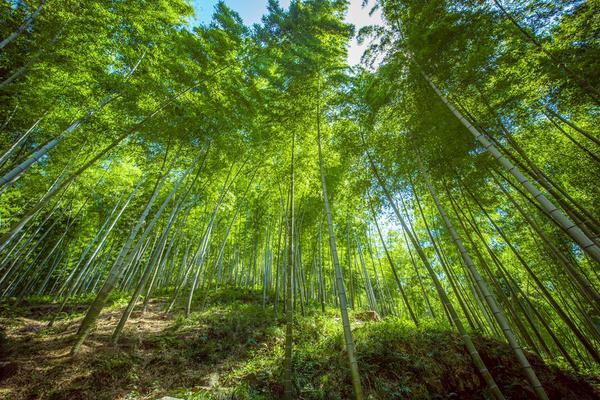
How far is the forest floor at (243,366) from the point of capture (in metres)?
3.34

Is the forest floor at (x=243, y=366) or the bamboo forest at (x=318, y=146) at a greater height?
the bamboo forest at (x=318, y=146)

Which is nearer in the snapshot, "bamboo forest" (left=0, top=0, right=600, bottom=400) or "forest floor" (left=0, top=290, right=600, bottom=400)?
"forest floor" (left=0, top=290, right=600, bottom=400)

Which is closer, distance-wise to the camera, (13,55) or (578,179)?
(13,55)

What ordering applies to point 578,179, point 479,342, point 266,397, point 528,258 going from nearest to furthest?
point 266,397
point 479,342
point 578,179
point 528,258

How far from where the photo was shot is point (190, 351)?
4723 mm

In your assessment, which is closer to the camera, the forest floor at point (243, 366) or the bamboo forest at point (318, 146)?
the forest floor at point (243, 366)

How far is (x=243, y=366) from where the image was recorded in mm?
4387

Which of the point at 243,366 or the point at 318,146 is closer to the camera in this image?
the point at 243,366

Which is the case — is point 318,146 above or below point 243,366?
above

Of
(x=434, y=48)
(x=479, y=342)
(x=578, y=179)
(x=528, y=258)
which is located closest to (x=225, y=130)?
(x=434, y=48)

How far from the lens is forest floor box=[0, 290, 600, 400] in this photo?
3.34m

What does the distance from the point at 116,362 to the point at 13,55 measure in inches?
242

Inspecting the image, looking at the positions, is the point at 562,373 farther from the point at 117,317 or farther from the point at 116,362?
the point at 117,317

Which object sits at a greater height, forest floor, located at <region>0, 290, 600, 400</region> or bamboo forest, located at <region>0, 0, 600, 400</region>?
bamboo forest, located at <region>0, 0, 600, 400</region>
